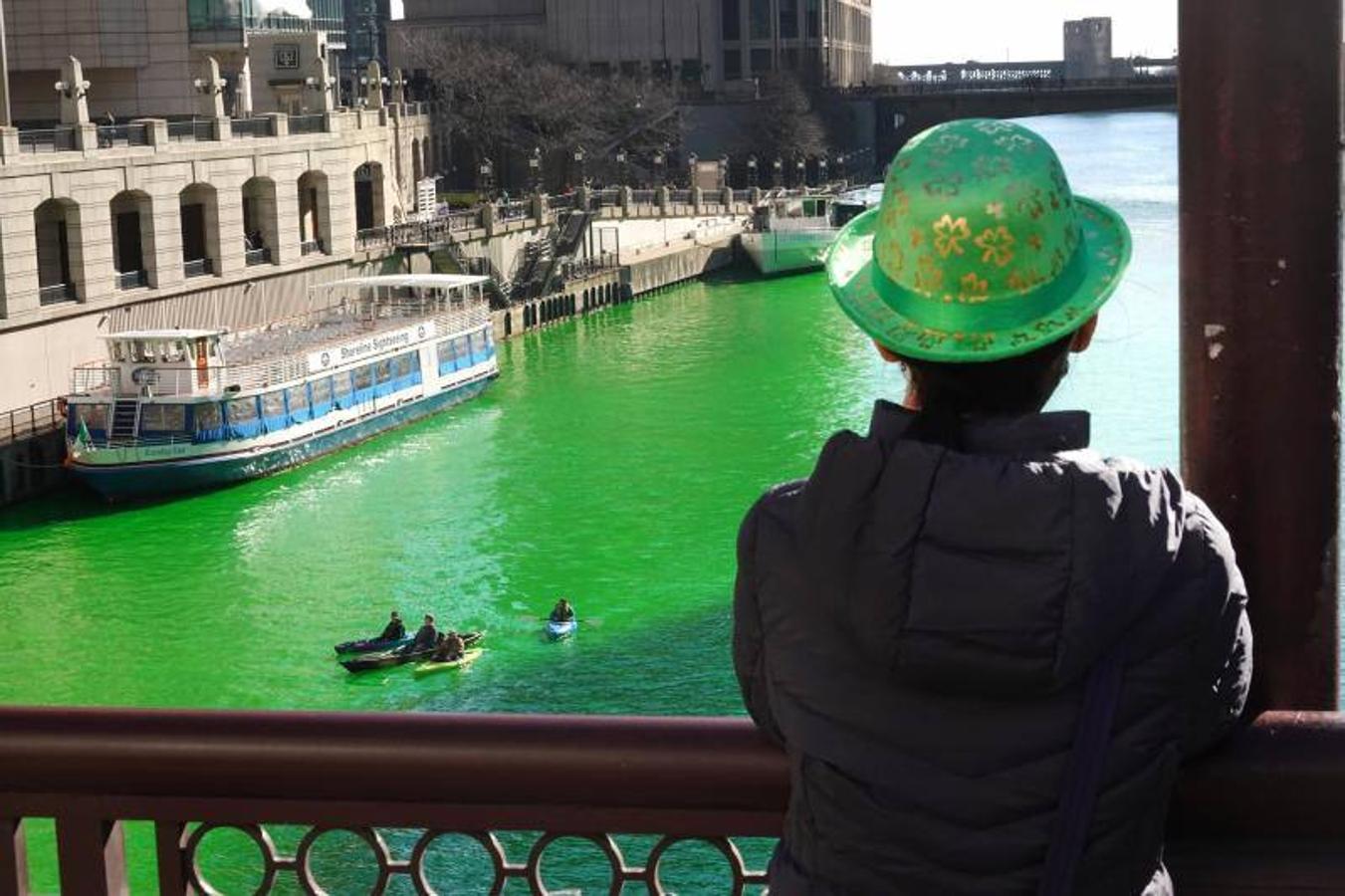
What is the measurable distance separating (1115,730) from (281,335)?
3549cm

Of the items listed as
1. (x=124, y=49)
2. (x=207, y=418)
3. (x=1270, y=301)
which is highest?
(x=124, y=49)

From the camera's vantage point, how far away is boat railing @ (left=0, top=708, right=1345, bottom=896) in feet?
8.58

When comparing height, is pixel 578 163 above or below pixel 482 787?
above

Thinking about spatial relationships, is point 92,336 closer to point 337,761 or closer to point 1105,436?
point 1105,436

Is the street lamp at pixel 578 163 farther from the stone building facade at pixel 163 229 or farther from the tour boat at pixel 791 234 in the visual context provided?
the stone building facade at pixel 163 229

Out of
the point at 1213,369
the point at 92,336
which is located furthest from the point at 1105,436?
the point at 1213,369

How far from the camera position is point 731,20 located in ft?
299

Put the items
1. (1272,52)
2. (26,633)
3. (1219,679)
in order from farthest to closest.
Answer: (26,633)
(1272,52)
(1219,679)

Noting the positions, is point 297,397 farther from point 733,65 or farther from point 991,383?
point 733,65

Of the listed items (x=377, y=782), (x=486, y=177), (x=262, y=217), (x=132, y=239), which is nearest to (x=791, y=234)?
(x=486, y=177)

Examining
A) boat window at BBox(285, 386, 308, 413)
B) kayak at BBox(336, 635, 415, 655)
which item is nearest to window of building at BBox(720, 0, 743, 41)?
boat window at BBox(285, 386, 308, 413)

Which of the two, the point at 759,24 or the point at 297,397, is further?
the point at 759,24

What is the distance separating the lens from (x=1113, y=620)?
208 centimetres

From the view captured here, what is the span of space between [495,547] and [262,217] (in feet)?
60.8
